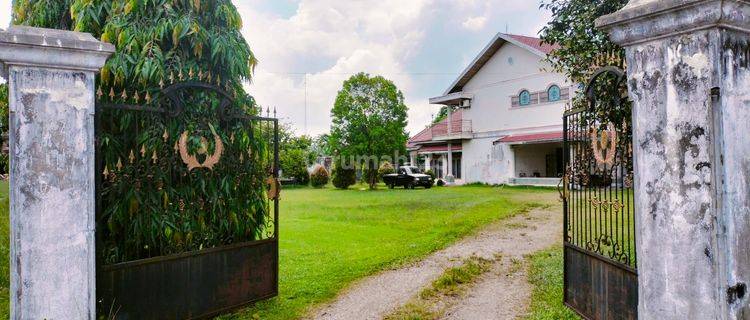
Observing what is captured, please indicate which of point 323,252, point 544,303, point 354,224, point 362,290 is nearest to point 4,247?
point 323,252

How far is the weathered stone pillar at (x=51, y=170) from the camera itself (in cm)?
301

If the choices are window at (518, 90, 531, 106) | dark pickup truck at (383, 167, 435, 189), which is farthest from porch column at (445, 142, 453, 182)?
window at (518, 90, 531, 106)

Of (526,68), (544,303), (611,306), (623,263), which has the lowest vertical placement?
(544,303)

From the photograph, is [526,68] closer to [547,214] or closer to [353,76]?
[353,76]

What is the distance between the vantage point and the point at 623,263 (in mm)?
3541

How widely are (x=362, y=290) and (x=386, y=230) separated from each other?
169 inches

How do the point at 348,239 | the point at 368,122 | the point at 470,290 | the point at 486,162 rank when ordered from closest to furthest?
the point at 470,290 < the point at 348,239 < the point at 486,162 < the point at 368,122

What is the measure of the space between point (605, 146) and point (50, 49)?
14.3 ft

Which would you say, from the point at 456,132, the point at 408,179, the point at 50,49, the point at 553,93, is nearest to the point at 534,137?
the point at 553,93

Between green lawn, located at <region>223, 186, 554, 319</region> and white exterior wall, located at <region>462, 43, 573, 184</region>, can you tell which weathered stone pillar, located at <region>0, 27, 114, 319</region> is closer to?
green lawn, located at <region>223, 186, 554, 319</region>

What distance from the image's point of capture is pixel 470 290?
18.1 feet

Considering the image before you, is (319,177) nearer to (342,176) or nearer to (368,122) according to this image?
(342,176)

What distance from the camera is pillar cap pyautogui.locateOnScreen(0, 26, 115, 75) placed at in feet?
9.70

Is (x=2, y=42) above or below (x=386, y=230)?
above
